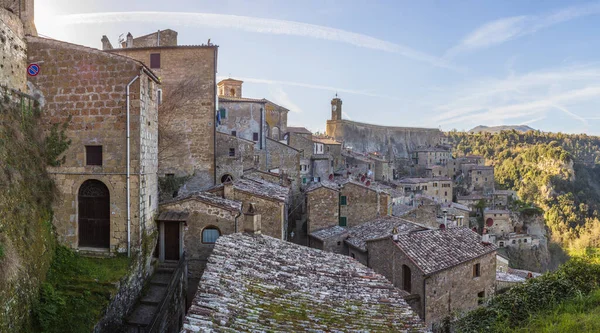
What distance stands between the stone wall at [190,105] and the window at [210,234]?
651 cm

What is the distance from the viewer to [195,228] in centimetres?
1342

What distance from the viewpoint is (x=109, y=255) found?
10969 mm

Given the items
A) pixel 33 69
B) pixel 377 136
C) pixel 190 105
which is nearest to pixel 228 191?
pixel 190 105

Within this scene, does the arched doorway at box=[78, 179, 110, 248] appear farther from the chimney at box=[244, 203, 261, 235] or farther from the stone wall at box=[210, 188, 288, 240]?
the stone wall at box=[210, 188, 288, 240]

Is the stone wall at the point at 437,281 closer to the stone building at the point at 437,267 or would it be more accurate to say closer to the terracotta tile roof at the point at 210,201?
the stone building at the point at 437,267

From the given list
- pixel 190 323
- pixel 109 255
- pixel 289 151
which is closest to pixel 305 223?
pixel 289 151

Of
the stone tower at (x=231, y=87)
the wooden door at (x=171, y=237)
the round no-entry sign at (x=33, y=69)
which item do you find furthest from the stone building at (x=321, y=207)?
the stone tower at (x=231, y=87)

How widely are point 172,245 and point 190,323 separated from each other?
8.00 metres

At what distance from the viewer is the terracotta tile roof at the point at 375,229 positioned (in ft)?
66.5

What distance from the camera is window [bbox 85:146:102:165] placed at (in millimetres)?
11062

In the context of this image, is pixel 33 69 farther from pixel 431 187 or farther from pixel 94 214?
pixel 431 187

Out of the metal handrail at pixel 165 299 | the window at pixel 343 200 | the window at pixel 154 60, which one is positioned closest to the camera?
the metal handrail at pixel 165 299

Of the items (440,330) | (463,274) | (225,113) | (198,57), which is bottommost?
(440,330)

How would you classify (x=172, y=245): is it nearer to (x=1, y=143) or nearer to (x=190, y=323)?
(x=1, y=143)
